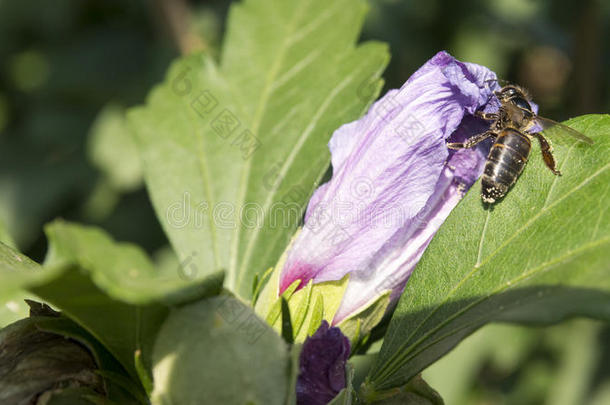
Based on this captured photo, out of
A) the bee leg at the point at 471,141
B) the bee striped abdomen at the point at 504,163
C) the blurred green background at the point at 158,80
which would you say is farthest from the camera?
the blurred green background at the point at 158,80

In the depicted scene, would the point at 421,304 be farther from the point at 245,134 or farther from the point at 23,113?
the point at 23,113

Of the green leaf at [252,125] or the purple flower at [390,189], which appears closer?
the purple flower at [390,189]

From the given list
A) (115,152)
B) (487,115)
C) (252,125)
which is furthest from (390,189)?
(115,152)

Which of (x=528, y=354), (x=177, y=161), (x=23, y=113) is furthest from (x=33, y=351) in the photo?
(x=23, y=113)

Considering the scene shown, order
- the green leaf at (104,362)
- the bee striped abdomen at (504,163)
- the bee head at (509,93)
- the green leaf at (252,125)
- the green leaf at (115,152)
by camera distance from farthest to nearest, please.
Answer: the green leaf at (115,152) < the green leaf at (252,125) < the bee head at (509,93) < the bee striped abdomen at (504,163) < the green leaf at (104,362)

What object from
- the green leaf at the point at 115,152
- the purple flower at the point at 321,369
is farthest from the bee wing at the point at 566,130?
the green leaf at the point at 115,152

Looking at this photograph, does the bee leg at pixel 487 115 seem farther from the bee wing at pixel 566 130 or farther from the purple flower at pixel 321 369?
the purple flower at pixel 321 369

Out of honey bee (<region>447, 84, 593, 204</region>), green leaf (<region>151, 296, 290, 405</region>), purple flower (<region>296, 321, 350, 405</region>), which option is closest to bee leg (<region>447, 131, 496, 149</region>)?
honey bee (<region>447, 84, 593, 204</region>)

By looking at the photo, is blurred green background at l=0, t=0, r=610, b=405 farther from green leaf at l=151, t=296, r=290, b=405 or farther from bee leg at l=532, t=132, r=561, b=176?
green leaf at l=151, t=296, r=290, b=405
